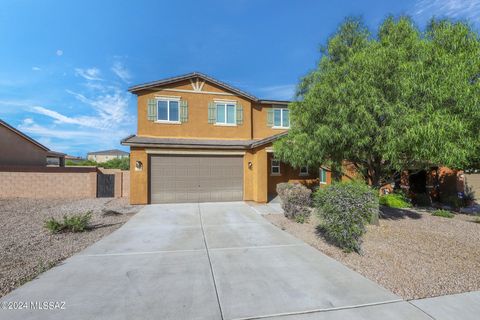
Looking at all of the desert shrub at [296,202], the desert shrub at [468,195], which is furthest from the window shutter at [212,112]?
the desert shrub at [468,195]

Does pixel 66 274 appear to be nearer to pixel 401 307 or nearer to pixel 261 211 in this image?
pixel 401 307

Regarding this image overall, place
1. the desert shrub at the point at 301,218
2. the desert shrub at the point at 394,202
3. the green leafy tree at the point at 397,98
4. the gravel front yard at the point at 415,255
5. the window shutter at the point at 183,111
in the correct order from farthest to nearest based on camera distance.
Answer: the window shutter at the point at 183,111 → the desert shrub at the point at 394,202 → the desert shrub at the point at 301,218 → the green leafy tree at the point at 397,98 → the gravel front yard at the point at 415,255

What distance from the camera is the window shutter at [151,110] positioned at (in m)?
14.3

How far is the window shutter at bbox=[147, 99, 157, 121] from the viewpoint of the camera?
14281 millimetres

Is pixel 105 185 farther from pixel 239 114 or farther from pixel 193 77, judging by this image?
pixel 239 114

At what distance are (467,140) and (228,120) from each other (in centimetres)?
1131

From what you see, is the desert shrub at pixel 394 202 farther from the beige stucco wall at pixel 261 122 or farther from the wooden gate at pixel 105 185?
the wooden gate at pixel 105 185

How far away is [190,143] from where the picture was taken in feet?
44.1

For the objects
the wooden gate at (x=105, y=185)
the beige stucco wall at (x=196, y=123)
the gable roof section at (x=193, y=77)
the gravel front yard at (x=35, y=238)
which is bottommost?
the gravel front yard at (x=35, y=238)

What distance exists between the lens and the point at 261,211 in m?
11.5

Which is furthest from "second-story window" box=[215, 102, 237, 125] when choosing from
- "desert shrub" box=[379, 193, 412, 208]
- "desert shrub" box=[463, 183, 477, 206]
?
"desert shrub" box=[463, 183, 477, 206]

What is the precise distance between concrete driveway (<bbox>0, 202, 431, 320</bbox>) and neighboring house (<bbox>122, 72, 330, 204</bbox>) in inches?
255

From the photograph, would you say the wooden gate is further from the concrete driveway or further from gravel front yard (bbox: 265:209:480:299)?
gravel front yard (bbox: 265:209:480:299)

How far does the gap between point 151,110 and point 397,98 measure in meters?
12.2
